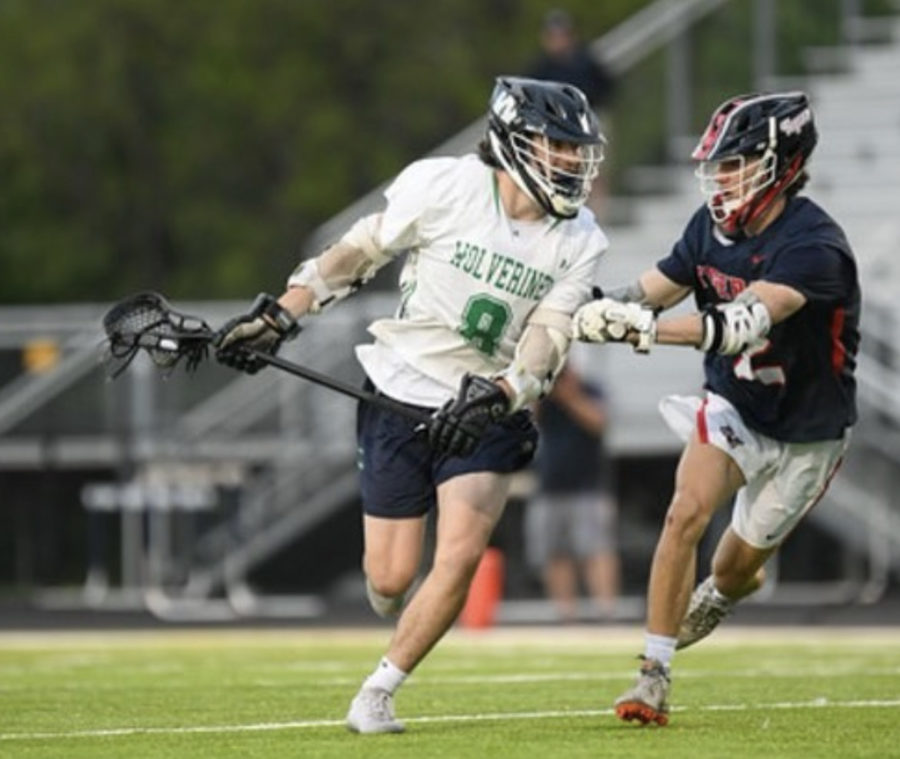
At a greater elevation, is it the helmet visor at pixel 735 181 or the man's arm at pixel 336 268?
the helmet visor at pixel 735 181

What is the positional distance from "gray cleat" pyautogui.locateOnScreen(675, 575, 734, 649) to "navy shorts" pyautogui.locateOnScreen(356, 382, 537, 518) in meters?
1.06

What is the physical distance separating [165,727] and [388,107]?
29.1 m

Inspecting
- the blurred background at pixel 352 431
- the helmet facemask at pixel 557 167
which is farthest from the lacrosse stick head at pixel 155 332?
the blurred background at pixel 352 431

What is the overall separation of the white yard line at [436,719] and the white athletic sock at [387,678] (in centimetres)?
36

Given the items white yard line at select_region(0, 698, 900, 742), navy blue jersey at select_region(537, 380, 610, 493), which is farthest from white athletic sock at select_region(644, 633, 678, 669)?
navy blue jersey at select_region(537, 380, 610, 493)

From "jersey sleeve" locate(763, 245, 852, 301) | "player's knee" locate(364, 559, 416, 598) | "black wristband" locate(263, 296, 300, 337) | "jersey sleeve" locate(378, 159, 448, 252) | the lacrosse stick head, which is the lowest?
"player's knee" locate(364, 559, 416, 598)

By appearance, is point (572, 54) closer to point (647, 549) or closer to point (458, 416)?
point (647, 549)

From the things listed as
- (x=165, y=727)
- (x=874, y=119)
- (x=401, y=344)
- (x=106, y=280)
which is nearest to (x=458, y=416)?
(x=401, y=344)

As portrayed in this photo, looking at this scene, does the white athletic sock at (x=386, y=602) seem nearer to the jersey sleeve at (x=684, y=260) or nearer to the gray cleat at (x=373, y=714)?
the gray cleat at (x=373, y=714)

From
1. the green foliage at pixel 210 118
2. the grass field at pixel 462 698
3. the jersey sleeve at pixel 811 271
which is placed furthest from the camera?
the green foliage at pixel 210 118

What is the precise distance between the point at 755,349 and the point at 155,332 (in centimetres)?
208

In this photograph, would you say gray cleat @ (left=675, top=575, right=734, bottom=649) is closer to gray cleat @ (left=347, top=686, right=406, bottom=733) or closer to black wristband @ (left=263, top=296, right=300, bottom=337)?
gray cleat @ (left=347, top=686, right=406, bottom=733)

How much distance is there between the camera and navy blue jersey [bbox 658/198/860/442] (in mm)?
11430

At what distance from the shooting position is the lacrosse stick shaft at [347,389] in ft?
37.3
